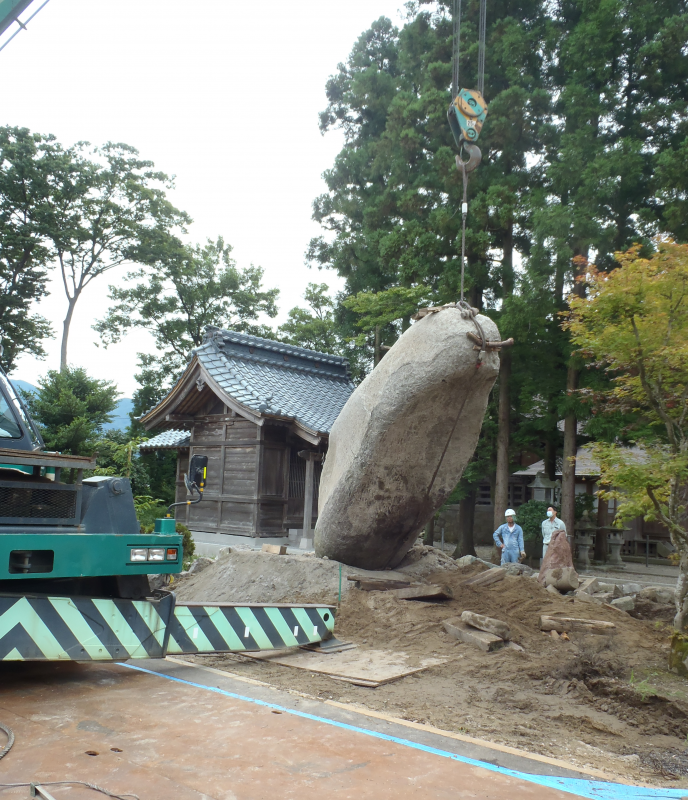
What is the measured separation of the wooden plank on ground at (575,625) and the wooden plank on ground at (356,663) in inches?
71.1

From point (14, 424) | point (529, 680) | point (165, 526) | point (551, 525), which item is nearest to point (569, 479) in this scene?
point (551, 525)

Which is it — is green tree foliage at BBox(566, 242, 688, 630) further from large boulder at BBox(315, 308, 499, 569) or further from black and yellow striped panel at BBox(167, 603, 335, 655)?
black and yellow striped panel at BBox(167, 603, 335, 655)

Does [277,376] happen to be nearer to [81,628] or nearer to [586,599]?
[586,599]

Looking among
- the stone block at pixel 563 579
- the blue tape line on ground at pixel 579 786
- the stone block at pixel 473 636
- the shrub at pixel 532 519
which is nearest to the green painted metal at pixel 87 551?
A: the blue tape line on ground at pixel 579 786

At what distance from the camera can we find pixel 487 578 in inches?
352

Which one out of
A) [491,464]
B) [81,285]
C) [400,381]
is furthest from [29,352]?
[400,381]

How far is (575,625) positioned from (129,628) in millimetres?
4995

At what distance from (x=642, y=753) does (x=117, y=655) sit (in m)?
3.66

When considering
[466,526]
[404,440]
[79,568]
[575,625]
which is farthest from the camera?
[466,526]

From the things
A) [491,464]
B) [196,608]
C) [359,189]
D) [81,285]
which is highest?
[359,189]

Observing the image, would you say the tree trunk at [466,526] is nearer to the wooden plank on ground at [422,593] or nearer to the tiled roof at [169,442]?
the tiled roof at [169,442]

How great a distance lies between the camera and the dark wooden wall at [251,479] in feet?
48.3

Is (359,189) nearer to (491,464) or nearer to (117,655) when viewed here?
(491,464)

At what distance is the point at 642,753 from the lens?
423 cm
